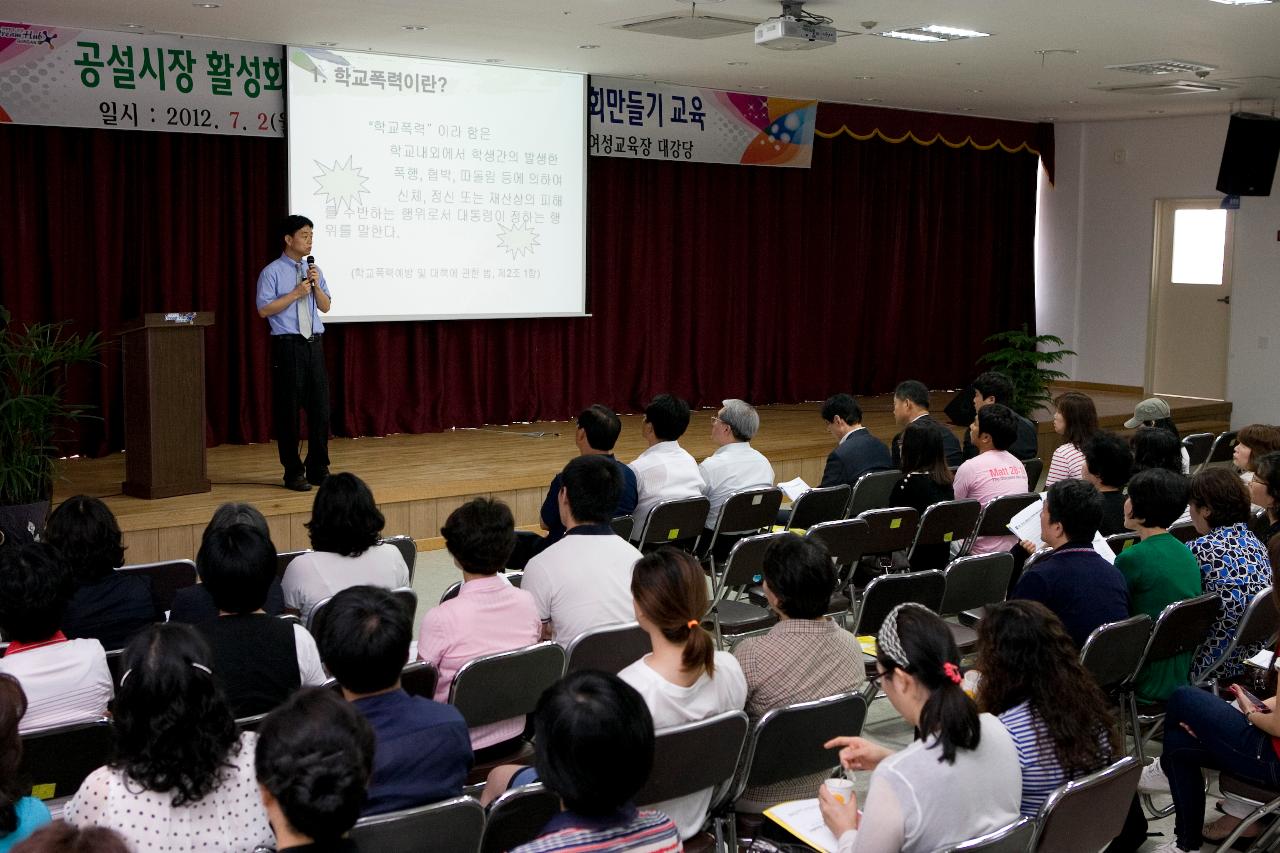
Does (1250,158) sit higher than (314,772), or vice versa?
(1250,158)

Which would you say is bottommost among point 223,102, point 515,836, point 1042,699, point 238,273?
point 515,836

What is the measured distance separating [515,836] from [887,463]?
390 centimetres

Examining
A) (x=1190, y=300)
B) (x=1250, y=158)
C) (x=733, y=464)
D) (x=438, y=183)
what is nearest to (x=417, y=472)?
(x=438, y=183)

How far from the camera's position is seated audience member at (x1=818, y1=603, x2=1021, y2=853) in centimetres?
230

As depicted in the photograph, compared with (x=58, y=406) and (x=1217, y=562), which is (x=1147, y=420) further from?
(x=58, y=406)

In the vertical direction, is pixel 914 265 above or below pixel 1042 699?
above

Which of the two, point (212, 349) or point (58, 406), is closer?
point (58, 406)

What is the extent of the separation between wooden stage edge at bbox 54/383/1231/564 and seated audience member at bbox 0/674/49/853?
423 cm

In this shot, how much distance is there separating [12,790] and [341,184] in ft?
22.2

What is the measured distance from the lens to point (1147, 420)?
23.2ft

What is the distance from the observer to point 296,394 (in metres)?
6.98

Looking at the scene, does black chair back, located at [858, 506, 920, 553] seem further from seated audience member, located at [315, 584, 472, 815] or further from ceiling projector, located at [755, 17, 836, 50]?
ceiling projector, located at [755, 17, 836, 50]

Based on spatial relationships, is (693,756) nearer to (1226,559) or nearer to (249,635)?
(249,635)

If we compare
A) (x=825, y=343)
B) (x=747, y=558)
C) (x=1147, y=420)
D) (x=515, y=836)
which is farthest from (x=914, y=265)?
(x=515, y=836)
